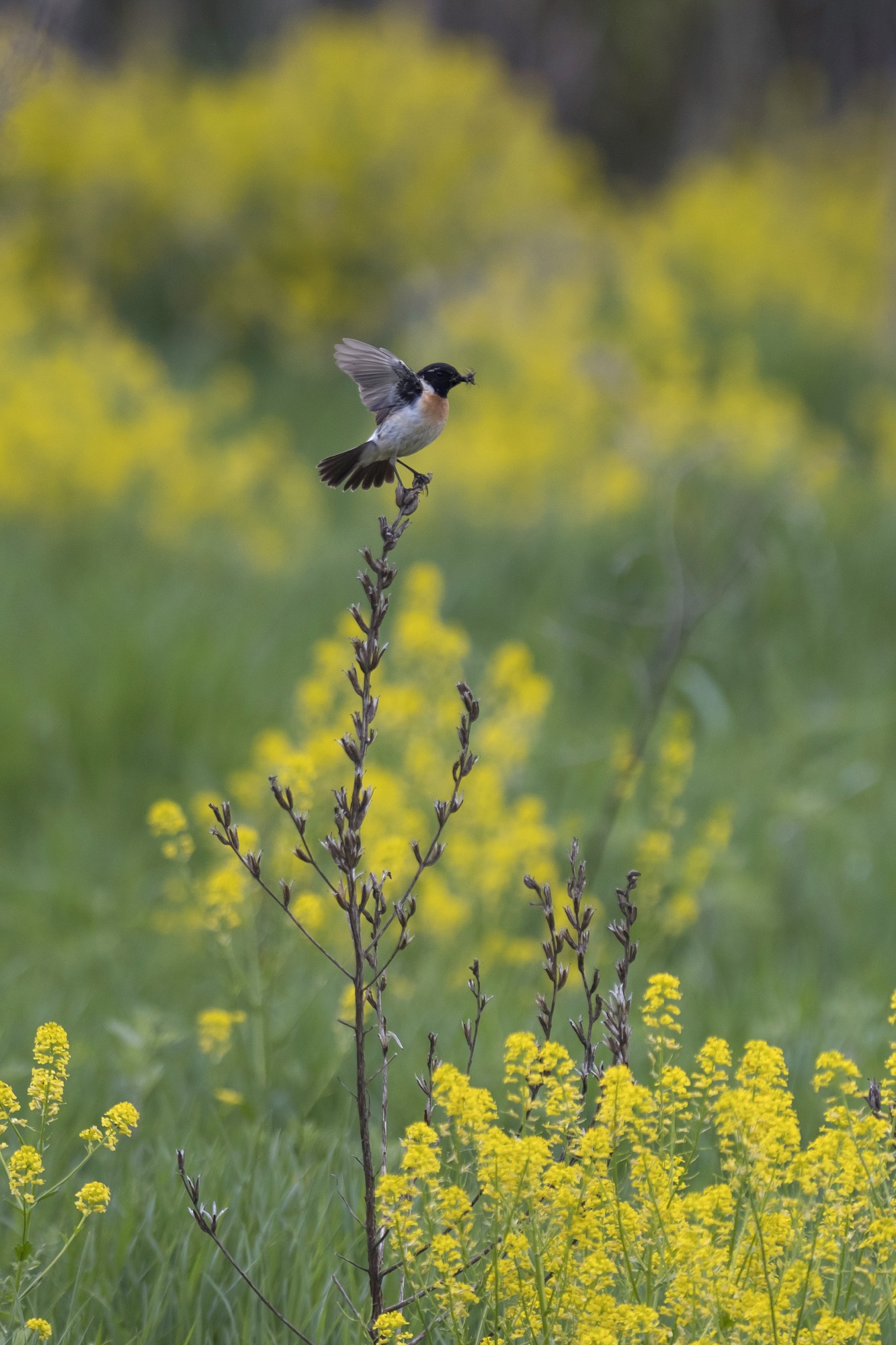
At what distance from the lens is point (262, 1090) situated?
8.59 feet

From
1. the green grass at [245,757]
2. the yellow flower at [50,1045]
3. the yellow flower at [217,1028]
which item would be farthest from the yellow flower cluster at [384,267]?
the yellow flower at [50,1045]

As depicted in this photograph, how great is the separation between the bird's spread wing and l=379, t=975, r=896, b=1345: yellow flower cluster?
80cm

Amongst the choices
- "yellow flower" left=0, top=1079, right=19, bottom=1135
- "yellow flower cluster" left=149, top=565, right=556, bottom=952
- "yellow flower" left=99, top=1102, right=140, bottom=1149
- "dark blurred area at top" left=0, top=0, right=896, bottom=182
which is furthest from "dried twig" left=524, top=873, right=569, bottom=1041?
"dark blurred area at top" left=0, top=0, right=896, bottom=182

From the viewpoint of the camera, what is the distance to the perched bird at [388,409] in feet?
5.74

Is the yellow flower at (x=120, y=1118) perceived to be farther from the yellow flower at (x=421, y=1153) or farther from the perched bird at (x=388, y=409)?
the perched bird at (x=388, y=409)

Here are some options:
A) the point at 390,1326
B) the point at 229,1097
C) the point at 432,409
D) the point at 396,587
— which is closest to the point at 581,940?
the point at 390,1326

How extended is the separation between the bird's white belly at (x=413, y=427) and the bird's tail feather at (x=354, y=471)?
0.03m

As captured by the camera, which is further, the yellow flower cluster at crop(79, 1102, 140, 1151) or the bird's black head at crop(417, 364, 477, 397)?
the bird's black head at crop(417, 364, 477, 397)

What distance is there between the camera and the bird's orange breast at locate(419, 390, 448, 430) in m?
1.74

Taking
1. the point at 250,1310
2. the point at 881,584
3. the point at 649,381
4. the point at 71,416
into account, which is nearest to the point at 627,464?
the point at 881,584

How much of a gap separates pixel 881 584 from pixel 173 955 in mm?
4197

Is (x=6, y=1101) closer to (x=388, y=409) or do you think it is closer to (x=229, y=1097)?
(x=388, y=409)

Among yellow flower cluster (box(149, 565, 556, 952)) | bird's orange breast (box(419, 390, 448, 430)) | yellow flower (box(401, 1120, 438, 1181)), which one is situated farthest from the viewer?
yellow flower cluster (box(149, 565, 556, 952))

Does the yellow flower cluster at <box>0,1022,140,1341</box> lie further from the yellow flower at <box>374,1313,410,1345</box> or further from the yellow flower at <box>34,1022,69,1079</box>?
the yellow flower at <box>374,1313,410,1345</box>
